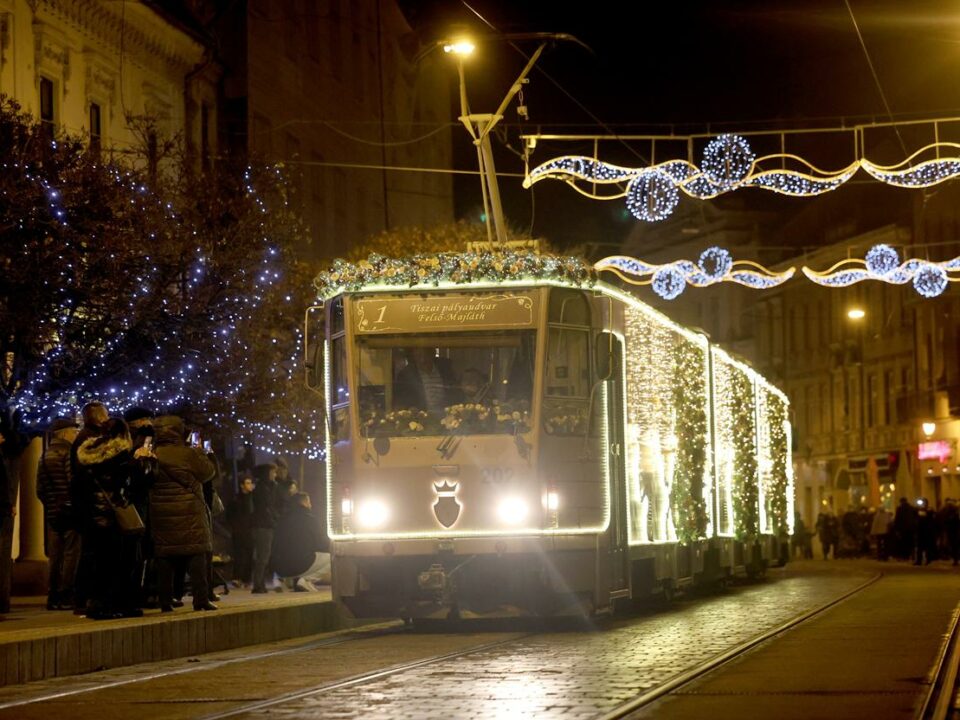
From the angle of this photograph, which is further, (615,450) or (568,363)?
(615,450)

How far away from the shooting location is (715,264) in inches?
1315

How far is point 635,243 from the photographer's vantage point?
93.2 meters

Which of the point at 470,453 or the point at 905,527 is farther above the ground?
the point at 470,453

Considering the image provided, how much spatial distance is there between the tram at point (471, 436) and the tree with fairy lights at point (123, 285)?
425 cm

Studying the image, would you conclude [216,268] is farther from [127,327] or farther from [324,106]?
[324,106]

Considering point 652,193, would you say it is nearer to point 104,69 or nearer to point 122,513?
point 104,69

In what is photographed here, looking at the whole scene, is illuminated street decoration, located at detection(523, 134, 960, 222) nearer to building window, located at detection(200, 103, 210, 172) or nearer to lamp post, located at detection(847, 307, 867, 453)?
building window, located at detection(200, 103, 210, 172)

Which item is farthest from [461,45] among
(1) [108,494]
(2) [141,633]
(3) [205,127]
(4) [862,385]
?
(4) [862,385]

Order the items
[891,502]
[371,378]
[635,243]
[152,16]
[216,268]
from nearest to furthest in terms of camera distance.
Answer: [371,378], [216,268], [152,16], [891,502], [635,243]

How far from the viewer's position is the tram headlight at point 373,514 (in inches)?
725

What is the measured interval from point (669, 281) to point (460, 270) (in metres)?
14.3

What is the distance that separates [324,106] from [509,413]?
31.3 m

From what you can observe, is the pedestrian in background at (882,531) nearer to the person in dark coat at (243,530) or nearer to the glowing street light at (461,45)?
the person in dark coat at (243,530)

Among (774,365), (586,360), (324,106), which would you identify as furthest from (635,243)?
(586,360)
